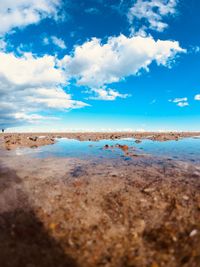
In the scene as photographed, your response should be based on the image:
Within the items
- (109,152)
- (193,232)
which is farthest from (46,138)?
(193,232)

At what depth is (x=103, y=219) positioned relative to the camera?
713 cm

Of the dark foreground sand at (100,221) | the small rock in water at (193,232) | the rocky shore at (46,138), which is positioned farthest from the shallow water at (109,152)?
the small rock in water at (193,232)

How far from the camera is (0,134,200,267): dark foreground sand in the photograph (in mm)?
5352

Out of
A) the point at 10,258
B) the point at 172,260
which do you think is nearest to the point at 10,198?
the point at 10,258

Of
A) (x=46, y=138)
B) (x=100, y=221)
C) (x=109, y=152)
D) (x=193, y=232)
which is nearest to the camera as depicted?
(x=193, y=232)

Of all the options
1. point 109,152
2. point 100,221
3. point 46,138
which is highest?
point 46,138

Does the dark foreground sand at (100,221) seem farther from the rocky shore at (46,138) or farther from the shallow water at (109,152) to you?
the rocky shore at (46,138)

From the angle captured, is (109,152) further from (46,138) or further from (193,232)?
(46,138)

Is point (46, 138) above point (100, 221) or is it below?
above

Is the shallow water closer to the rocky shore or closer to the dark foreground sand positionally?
the rocky shore

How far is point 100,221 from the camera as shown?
7.02m

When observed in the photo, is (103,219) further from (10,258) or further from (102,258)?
(10,258)

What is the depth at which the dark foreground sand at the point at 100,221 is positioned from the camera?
535cm

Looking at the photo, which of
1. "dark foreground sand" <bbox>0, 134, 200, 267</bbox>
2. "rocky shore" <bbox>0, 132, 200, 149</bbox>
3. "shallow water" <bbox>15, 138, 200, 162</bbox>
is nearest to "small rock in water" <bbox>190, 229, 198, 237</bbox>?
"dark foreground sand" <bbox>0, 134, 200, 267</bbox>
